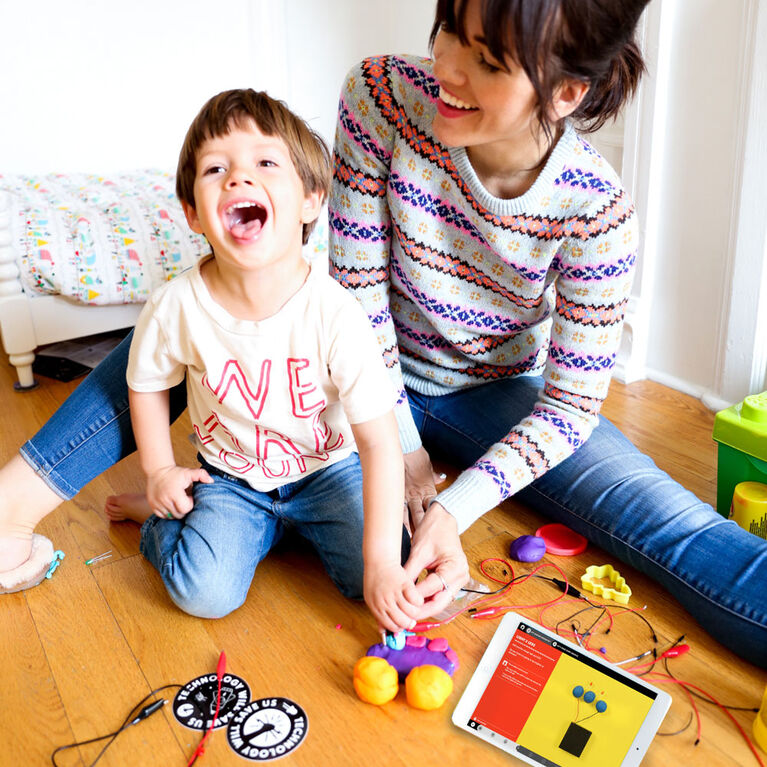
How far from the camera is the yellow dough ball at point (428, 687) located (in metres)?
0.95

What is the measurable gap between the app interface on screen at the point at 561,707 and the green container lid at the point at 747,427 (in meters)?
0.54

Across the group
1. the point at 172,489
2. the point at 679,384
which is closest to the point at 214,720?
the point at 172,489

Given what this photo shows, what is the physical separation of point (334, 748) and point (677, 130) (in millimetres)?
1494

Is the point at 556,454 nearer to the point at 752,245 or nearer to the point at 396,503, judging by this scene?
the point at 396,503

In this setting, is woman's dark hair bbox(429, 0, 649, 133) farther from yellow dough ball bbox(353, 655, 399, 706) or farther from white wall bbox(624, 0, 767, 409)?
white wall bbox(624, 0, 767, 409)

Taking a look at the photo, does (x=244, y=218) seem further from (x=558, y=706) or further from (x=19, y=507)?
(x=558, y=706)

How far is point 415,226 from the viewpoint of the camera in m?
1.20

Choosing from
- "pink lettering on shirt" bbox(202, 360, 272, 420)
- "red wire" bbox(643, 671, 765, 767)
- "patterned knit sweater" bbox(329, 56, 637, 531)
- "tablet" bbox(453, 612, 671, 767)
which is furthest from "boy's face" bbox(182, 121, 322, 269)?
"red wire" bbox(643, 671, 765, 767)

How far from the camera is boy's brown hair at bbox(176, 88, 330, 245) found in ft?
3.23

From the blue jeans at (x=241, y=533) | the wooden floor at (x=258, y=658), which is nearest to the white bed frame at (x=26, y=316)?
the wooden floor at (x=258, y=658)

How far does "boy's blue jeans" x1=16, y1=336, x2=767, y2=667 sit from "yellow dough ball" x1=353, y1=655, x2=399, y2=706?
42 centimetres

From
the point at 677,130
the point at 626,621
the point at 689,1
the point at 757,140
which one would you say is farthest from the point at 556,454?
the point at 689,1

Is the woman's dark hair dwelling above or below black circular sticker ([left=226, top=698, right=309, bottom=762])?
above

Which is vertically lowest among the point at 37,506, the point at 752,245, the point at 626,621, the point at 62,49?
the point at 626,621
